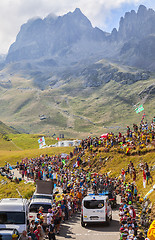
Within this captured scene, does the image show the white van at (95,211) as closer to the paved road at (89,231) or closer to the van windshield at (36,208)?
the paved road at (89,231)

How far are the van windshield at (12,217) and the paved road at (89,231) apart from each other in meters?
3.51

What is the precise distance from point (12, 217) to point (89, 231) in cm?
615

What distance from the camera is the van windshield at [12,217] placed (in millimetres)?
16344

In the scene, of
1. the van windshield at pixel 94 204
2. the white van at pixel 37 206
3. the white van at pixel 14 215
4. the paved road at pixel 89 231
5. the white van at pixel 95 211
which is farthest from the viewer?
the van windshield at pixel 94 204

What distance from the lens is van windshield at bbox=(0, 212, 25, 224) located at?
643 inches

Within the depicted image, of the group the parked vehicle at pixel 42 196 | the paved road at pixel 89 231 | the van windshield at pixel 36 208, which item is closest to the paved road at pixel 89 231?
the paved road at pixel 89 231

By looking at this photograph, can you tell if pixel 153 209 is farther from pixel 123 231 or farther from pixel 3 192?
pixel 3 192

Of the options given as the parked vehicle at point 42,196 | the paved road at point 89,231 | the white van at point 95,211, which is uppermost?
the parked vehicle at point 42,196

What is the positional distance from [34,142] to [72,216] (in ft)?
412

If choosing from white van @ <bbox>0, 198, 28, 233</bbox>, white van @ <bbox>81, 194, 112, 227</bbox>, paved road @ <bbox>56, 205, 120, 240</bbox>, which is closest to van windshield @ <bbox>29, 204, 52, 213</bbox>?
paved road @ <bbox>56, 205, 120, 240</bbox>

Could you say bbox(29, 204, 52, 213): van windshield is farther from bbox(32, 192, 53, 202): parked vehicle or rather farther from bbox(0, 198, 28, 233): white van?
bbox(0, 198, 28, 233): white van

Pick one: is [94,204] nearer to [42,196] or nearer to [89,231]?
[89,231]

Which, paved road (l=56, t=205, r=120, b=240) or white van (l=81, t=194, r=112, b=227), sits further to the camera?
white van (l=81, t=194, r=112, b=227)

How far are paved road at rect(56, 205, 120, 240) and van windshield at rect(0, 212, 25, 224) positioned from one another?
11.5 ft
